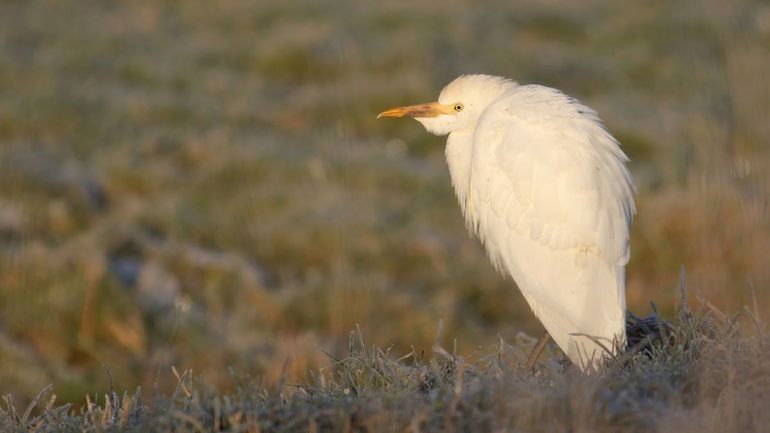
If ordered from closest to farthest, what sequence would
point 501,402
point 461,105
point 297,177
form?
1. point 501,402
2. point 461,105
3. point 297,177

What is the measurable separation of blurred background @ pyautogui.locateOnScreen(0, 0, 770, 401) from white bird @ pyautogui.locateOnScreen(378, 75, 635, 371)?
23.6 inches

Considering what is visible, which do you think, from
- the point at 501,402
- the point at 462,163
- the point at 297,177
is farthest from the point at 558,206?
the point at 297,177

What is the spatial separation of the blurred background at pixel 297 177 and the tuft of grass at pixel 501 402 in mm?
846

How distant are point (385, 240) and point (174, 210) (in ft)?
5.84

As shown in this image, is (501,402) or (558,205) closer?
(501,402)

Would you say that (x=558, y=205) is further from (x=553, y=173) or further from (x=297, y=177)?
(x=297, y=177)

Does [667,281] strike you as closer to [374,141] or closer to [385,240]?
[385,240]

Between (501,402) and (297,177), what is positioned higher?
(501,402)

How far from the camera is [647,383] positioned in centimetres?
346

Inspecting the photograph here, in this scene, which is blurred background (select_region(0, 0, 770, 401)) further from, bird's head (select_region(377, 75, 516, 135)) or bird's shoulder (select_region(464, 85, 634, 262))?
bird's head (select_region(377, 75, 516, 135))

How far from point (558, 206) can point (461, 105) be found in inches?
34.7

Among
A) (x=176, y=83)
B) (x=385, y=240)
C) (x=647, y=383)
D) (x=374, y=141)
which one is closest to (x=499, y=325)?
(x=385, y=240)

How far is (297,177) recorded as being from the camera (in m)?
9.84

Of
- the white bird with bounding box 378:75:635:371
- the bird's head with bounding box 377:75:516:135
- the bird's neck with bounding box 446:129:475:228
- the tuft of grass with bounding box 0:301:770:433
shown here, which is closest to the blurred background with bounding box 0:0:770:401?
the white bird with bounding box 378:75:635:371
